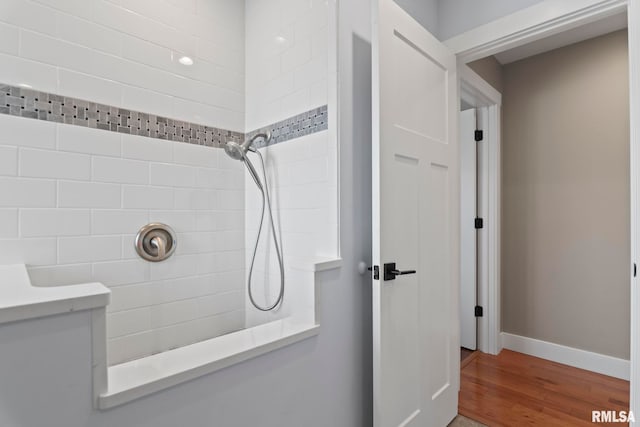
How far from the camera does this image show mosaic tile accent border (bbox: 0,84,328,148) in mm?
1305

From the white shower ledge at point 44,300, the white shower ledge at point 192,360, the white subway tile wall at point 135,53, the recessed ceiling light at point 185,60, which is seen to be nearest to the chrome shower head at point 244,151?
the white subway tile wall at point 135,53

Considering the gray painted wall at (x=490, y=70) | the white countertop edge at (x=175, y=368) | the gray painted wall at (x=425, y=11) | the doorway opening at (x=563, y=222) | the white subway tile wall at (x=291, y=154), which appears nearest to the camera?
the white countertop edge at (x=175, y=368)

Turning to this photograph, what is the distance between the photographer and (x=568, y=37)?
252cm

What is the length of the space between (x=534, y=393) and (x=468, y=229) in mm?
1310

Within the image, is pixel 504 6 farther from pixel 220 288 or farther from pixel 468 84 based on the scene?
pixel 220 288

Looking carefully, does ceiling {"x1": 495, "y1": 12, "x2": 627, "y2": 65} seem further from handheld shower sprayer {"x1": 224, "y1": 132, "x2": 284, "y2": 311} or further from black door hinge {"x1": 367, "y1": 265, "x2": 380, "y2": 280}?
black door hinge {"x1": 367, "y1": 265, "x2": 380, "y2": 280}

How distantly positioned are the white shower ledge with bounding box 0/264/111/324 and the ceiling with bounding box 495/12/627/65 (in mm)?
3315

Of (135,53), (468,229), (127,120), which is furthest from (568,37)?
(127,120)

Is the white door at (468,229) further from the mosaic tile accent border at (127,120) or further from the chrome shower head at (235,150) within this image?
the chrome shower head at (235,150)

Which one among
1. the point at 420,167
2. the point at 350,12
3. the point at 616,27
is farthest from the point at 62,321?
the point at 616,27

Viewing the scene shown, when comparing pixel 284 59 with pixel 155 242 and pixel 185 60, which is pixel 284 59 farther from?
pixel 155 242

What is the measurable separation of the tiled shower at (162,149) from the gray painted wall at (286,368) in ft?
0.44

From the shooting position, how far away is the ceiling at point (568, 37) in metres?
2.32

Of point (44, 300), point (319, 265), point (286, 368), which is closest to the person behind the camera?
point (44, 300)
